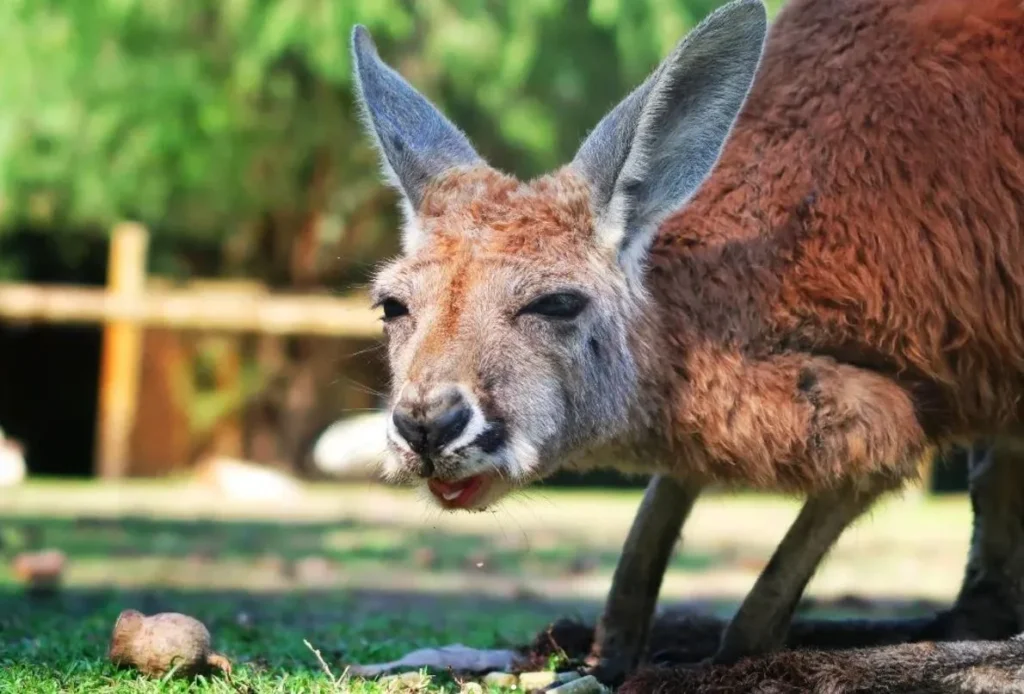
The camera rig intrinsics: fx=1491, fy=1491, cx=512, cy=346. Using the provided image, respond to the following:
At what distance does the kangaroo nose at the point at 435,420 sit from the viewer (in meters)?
3.77

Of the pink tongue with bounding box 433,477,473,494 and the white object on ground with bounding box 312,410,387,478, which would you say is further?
the white object on ground with bounding box 312,410,387,478

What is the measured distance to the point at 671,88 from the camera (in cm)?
449

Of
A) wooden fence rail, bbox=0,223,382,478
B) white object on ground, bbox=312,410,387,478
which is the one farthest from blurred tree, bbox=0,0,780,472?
white object on ground, bbox=312,410,387,478

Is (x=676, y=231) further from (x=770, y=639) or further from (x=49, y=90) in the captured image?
(x=49, y=90)

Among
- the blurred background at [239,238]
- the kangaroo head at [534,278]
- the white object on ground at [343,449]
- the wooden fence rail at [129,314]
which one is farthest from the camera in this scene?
the wooden fence rail at [129,314]

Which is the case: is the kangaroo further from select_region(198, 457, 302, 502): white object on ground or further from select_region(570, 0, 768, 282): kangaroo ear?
select_region(198, 457, 302, 502): white object on ground

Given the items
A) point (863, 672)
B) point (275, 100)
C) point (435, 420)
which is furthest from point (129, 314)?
point (863, 672)

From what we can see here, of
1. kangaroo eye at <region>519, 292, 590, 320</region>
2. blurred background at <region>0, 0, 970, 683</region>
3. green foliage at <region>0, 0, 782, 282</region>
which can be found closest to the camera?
kangaroo eye at <region>519, 292, 590, 320</region>

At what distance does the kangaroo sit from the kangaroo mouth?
0.30 meters

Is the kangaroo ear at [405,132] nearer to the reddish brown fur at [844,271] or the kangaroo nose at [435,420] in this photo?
the reddish brown fur at [844,271]

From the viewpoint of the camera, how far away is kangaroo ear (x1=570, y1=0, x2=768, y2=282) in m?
4.42

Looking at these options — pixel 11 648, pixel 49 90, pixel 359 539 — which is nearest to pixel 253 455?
pixel 49 90

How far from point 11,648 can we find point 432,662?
4.15 ft

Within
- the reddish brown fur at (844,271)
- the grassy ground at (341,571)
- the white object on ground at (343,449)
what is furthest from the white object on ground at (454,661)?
the white object on ground at (343,449)
